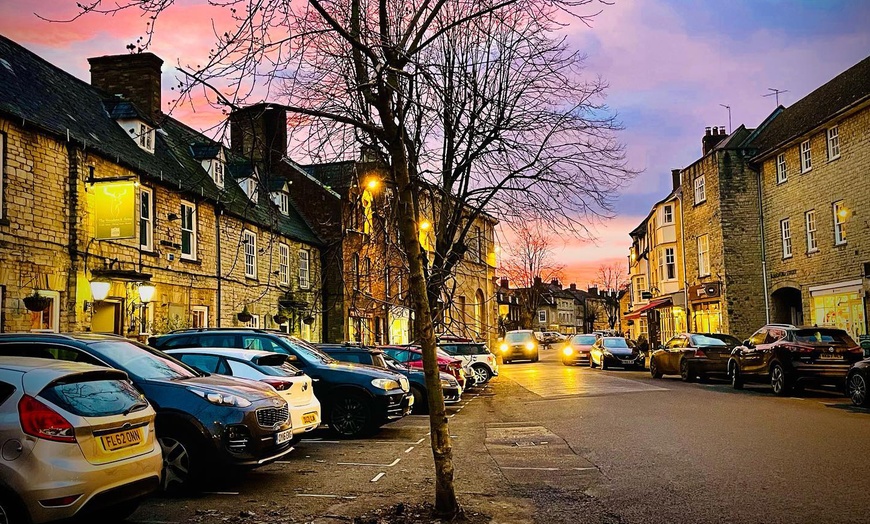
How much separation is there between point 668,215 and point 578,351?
11.9 metres

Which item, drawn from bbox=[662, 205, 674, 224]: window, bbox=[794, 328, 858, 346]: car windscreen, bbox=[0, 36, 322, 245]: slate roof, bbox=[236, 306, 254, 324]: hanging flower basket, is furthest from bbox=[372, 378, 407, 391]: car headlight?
bbox=[662, 205, 674, 224]: window

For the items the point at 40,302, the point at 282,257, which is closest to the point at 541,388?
the point at 282,257

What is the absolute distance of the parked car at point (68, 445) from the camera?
17.6 ft

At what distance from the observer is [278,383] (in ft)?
33.8

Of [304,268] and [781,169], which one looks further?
[304,268]

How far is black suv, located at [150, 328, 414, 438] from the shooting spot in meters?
12.6

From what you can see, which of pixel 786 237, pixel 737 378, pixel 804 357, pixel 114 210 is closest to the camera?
pixel 114 210

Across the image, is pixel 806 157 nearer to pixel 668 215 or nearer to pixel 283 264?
pixel 668 215

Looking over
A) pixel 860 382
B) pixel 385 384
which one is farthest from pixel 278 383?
pixel 860 382

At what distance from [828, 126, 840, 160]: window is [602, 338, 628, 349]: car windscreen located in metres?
12.0

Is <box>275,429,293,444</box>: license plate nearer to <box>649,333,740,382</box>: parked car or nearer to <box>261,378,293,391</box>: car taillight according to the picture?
<box>261,378,293,391</box>: car taillight

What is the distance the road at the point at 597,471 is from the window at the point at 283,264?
52.2 ft

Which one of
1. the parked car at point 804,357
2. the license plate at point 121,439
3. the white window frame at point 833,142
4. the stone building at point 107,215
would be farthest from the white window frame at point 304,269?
the license plate at point 121,439

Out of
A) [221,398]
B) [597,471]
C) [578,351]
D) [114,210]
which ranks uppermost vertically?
[114,210]
